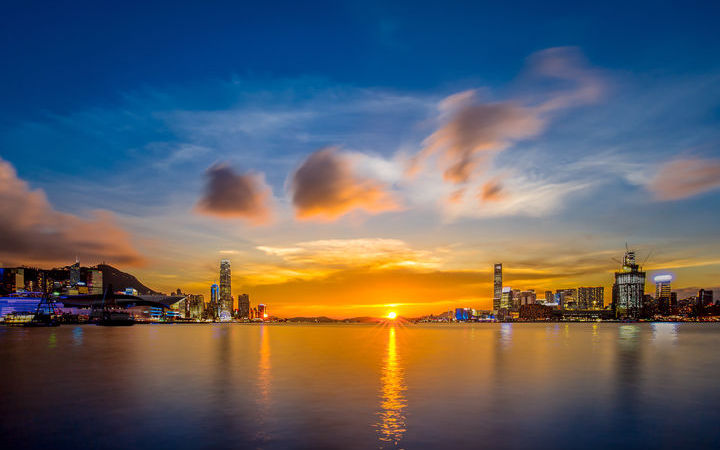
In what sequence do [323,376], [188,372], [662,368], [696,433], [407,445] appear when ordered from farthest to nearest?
[662,368], [188,372], [323,376], [696,433], [407,445]

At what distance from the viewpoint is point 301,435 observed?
29.2 meters

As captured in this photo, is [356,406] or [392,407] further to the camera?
[356,406]

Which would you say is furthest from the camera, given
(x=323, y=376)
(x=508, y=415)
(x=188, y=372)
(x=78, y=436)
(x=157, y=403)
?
(x=188, y=372)

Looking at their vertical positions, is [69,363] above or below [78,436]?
below

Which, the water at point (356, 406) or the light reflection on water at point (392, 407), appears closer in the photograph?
the water at point (356, 406)

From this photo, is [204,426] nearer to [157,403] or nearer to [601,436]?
[157,403]

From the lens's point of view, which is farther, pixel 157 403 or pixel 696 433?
pixel 157 403

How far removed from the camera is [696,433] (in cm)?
3078

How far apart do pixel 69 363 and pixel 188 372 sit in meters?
23.0

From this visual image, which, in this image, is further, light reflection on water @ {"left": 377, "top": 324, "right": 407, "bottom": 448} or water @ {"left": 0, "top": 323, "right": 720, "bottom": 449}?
light reflection on water @ {"left": 377, "top": 324, "right": 407, "bottom": 448}

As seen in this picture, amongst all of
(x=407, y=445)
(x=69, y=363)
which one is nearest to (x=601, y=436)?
→ (x=407, y=445)

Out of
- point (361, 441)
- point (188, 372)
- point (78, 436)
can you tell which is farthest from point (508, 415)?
point (188, 372)

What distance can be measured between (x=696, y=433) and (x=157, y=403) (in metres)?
38.7

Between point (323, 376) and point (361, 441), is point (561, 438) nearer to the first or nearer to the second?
point (361, 441)
